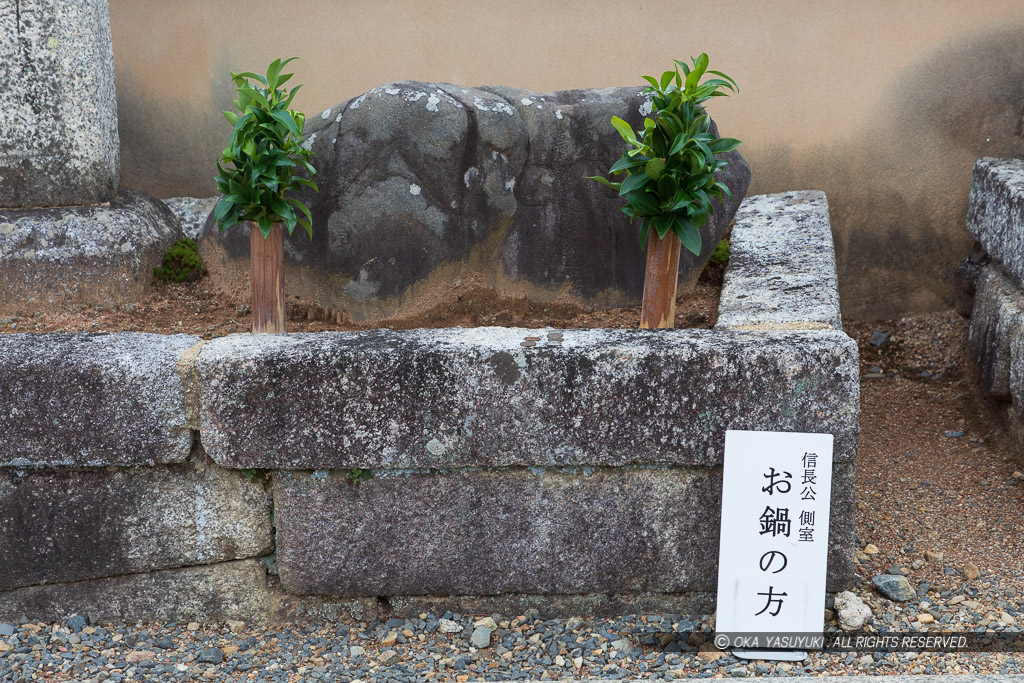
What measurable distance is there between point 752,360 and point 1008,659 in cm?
90

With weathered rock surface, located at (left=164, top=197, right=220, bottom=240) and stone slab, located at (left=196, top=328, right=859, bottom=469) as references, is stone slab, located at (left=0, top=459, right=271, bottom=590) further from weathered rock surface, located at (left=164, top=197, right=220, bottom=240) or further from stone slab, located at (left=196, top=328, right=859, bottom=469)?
weathered rock surface, located at (left=164, top=197, right=220, bottom=240)

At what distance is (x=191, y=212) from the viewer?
318 cm

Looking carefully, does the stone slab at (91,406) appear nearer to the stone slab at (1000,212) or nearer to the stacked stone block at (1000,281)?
the stacked stone block at (1000,281)

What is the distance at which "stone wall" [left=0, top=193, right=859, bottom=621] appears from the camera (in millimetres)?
2100

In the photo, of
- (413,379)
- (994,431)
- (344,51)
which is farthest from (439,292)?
(994,431)

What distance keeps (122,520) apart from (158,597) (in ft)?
0.74

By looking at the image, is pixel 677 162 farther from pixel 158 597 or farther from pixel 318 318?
pixel 158 597

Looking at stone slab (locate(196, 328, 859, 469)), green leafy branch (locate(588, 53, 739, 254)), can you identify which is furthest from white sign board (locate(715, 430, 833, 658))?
green leafy branch (locate(588, 53, 739, 254))

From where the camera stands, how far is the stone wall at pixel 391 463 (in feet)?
6.89

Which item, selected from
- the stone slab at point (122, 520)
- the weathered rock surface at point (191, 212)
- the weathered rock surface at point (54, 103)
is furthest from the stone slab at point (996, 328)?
the weathered rock surface at point (54, 103)

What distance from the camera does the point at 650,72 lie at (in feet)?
12.2

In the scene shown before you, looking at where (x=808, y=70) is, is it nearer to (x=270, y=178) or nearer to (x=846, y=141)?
(x=846, y=141)

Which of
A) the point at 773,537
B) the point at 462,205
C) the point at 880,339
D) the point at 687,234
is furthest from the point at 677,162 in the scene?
the point at 880,339


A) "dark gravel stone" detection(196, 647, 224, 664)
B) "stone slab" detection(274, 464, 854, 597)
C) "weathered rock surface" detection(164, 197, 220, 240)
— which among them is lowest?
"dark gravel stone" detection(196, 647, 224, 664)
